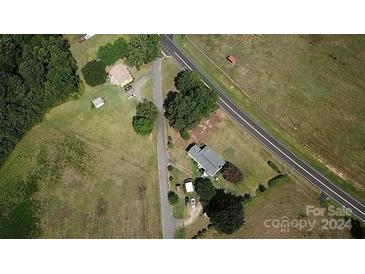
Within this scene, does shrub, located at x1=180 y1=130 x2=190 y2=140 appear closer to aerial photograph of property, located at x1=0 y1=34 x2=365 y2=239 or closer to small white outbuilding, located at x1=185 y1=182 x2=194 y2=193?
aerial photograph of property, located at x1=0 y1=34 x2=365 y2=239

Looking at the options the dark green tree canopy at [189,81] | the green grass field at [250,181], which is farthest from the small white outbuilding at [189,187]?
the dark green tree canopy at [189,81]

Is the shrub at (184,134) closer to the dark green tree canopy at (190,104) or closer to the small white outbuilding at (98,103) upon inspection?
the dark green tree canopy at (190,104)

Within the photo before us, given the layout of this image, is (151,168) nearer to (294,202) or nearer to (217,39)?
(294,202)

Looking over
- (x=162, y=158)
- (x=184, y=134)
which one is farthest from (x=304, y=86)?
(x=162, y=158)

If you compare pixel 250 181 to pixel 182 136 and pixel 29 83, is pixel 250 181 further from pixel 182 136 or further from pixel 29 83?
pixel 29 83

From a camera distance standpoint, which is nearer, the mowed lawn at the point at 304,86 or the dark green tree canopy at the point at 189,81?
the mowed lawn at the point at 304,86

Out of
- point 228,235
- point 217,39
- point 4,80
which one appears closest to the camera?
point 228,235

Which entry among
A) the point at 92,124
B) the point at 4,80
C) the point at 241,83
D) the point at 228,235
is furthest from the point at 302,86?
the point at 4,80
